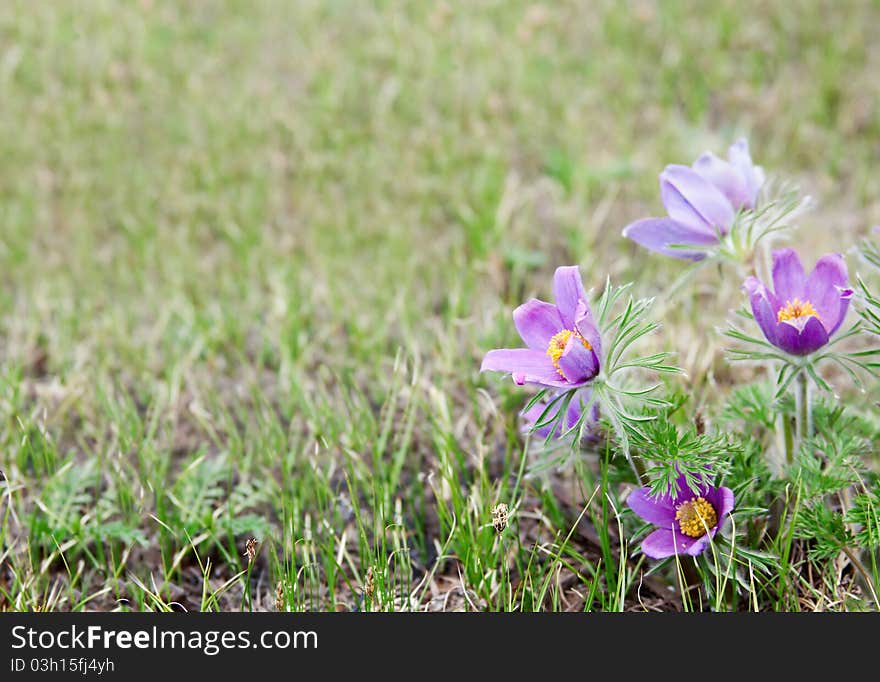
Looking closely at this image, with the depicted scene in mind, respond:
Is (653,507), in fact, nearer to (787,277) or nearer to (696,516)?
(696,516)

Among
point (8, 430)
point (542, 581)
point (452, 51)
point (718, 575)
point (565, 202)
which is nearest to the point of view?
point (718, 575)

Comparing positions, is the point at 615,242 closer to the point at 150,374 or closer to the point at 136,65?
the point at 150,374

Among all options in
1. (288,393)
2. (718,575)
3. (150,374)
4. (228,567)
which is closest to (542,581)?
(718,575)

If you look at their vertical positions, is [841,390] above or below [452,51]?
below

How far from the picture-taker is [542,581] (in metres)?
2.10

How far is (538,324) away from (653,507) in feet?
1.40

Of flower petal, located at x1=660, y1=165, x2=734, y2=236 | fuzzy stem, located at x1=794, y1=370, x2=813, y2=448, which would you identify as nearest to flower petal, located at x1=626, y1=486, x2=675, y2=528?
fuzzy stem, located at x1=794, y1=370, x2=813, y2=448

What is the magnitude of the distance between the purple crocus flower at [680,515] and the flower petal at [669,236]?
1.49 ft

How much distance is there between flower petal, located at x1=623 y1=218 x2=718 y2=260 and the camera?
6.21 feet

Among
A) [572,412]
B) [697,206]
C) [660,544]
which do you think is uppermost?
[697,206]

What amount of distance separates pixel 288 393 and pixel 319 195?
4.47 feet

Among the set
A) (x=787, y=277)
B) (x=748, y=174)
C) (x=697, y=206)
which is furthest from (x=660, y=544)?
(x=748, y=174)

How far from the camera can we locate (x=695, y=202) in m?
1.87

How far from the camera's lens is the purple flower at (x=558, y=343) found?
64.0 inches
